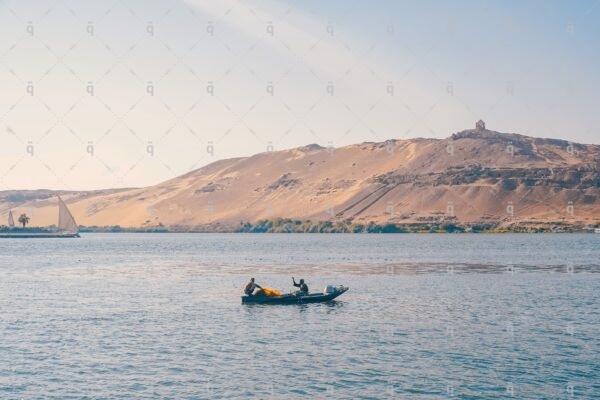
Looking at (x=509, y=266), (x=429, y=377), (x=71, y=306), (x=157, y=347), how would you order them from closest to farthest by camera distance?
1. (x=429, y=377)
2. (x=157, y=347)
3. (x=71, y=306)
4. (x=509, y=266)

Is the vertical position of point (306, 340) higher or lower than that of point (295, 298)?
lower

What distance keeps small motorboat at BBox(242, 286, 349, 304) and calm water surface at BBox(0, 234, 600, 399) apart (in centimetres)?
59

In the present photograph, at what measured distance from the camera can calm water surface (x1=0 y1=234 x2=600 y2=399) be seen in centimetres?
3025

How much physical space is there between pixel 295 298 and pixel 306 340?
46.2ft

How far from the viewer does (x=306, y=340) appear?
40.1 metres

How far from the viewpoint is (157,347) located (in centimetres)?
3803

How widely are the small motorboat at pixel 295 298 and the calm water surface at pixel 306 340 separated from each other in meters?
0.59

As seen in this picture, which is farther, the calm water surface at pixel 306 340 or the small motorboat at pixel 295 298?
the small motorboat at pixel 295 298

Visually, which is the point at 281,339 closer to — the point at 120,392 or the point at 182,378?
the point at 182,378

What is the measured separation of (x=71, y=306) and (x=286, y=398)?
101ft

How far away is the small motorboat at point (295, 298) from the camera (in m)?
53.8

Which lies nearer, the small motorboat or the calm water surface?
the calm water surface

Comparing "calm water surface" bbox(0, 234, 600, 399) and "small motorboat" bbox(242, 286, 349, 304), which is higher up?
"small motorboat" bbox(242, 286, 349, 304)

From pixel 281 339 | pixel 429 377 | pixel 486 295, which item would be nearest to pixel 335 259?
pixel 486 295
